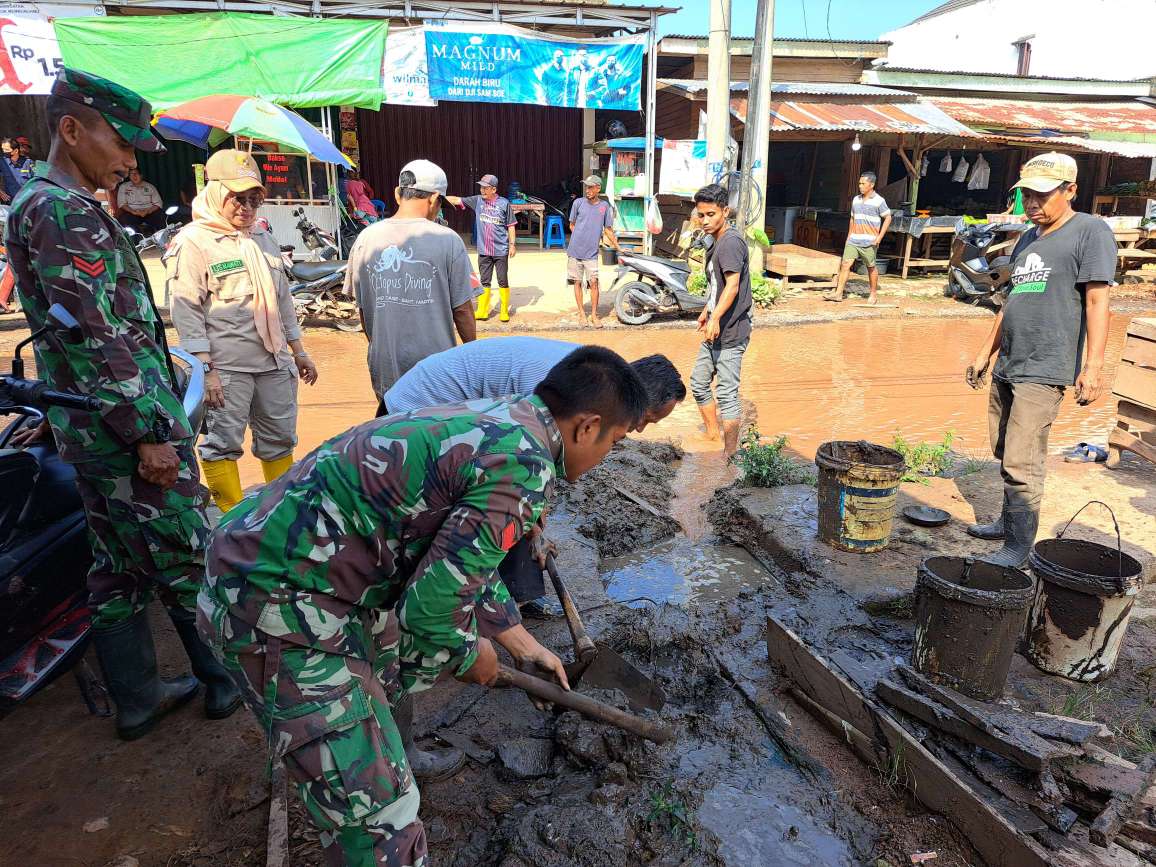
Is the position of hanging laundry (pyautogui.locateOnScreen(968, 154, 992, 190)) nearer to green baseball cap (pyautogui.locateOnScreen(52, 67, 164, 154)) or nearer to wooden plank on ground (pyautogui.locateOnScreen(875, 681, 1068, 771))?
wooden plank on ground (pyautogui.locateOnScreen(875, 681, 1068, 771))

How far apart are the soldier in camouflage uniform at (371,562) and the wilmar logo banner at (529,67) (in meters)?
12.2

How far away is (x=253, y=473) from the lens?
564cm

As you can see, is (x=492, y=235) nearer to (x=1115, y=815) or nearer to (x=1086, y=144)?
(x=1115, y=815)

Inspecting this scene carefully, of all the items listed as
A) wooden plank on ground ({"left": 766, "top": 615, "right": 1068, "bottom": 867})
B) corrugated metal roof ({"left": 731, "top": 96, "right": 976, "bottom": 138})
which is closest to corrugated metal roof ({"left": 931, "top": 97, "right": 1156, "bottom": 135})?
corrugated metal roof ({"left": 731, "top": 96, "right": 976, "bottom": 138})

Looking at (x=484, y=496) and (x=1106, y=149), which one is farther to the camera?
(x=1106, y=149)

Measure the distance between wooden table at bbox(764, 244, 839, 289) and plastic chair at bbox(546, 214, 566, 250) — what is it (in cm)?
501

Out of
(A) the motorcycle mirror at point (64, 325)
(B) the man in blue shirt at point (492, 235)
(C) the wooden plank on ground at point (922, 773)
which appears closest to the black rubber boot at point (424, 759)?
(C) the wooden plank on ground at point (922, 773)

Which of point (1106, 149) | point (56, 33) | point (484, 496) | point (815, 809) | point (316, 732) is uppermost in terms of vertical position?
point (56, 33)

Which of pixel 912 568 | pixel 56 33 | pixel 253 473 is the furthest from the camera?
pixel 56 33

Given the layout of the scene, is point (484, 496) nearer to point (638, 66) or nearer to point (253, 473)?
point (253, 473)

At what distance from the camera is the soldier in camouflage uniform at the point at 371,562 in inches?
63.8

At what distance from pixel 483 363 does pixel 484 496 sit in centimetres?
127

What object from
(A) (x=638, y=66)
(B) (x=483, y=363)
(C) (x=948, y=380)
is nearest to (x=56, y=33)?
(A) (x=638, y=66)

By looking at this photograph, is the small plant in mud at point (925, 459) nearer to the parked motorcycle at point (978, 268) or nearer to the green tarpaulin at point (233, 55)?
the parked motorcycle at point (978, 268)
